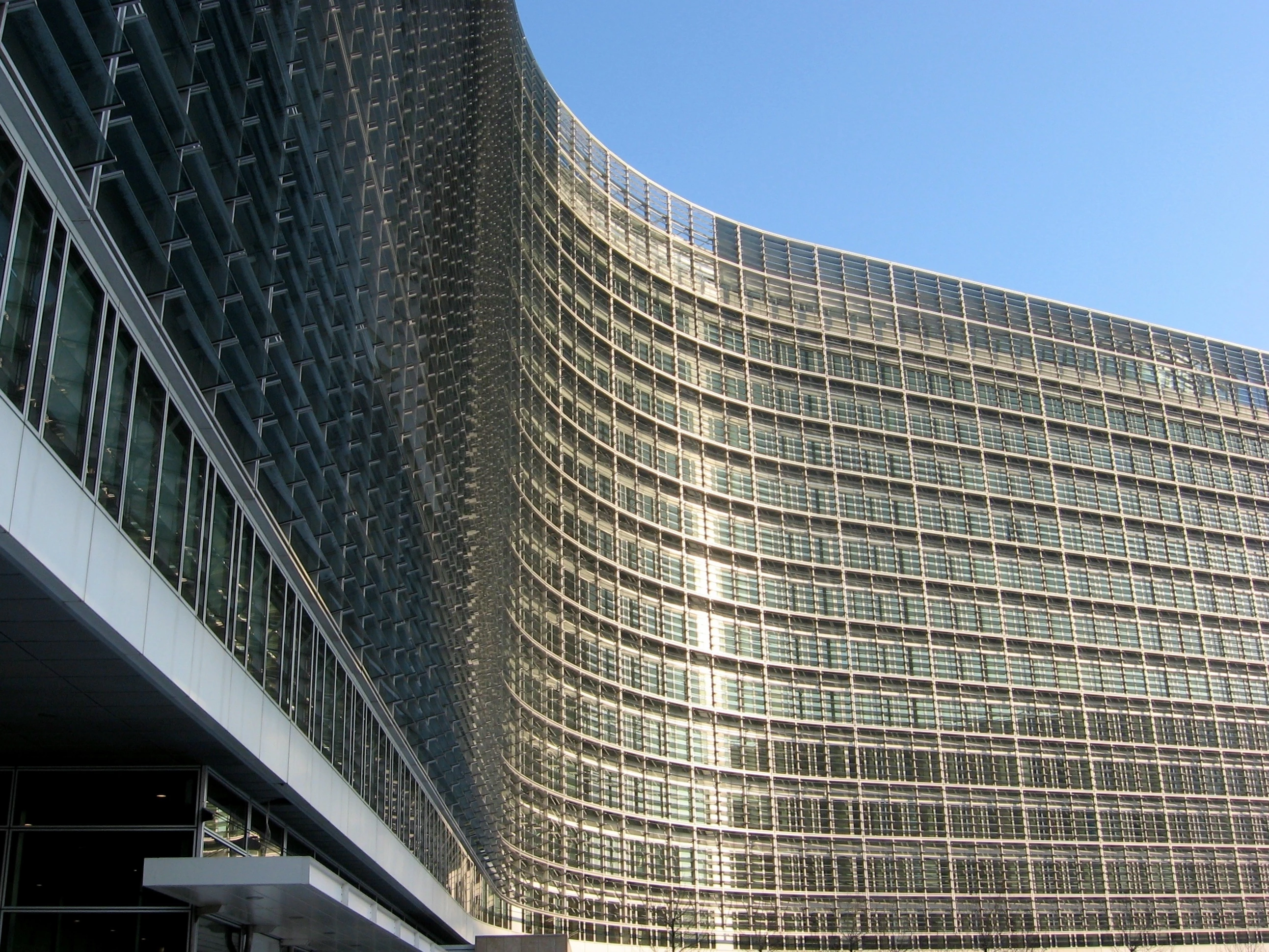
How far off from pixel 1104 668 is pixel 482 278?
240 ft

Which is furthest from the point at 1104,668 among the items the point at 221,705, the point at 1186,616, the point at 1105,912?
the point at 221,705

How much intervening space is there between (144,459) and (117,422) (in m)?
0.92

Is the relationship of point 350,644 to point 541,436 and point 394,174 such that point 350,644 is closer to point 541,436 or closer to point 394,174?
point 394,174

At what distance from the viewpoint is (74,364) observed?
13102 millimetres

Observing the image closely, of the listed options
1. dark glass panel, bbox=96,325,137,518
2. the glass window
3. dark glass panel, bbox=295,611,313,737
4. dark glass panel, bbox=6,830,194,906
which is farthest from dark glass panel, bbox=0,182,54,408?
dark glass panel, bbox=295,611,313,737

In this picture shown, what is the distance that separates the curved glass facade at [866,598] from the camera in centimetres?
7838

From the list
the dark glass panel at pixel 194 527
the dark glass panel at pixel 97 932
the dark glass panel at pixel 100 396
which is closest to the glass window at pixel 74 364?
the dark glass panel at pixel 100 396

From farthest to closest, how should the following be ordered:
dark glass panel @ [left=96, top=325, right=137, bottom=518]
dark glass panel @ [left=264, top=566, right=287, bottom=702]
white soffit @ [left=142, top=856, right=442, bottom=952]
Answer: dark glass panel @ [left=264, top=566, right=287, bottom=702]
white soffit @ [left=142, top=856, right=442, bottom=952]
dark glass panel @ [left=96, top=325, right=137, bottom=518]

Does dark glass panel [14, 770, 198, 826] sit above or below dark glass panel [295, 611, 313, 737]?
below

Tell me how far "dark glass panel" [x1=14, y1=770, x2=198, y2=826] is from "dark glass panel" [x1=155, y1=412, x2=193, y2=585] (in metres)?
4.52

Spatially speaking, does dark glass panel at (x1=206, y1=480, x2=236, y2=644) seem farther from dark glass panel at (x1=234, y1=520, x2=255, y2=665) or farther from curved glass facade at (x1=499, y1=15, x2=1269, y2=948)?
curved glass facade at (x1=499, y1=15, x2=1269, y2=948)

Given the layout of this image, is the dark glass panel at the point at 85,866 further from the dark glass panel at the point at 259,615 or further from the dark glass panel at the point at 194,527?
the dark glass panel at the point at 194,527

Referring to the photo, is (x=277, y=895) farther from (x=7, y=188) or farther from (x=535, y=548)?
(x=535, y=548)

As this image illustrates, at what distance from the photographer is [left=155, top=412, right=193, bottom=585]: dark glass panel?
15711 millimetres
